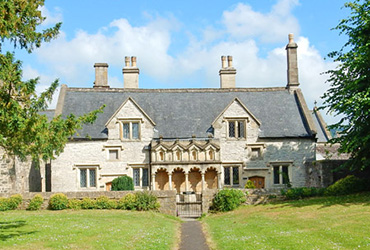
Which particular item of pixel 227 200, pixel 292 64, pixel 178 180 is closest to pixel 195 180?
pixel 178 180

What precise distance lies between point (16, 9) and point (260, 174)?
90.0ft

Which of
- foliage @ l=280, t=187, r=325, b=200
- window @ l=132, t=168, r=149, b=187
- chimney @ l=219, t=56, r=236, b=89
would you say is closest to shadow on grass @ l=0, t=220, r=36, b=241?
window @ l=132, t=168, r=149, b=187

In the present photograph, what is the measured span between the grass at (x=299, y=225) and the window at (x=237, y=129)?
11013 millimetres

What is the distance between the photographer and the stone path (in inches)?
704

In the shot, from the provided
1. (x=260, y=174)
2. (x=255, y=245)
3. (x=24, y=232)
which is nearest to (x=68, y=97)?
(x=260, y=174)

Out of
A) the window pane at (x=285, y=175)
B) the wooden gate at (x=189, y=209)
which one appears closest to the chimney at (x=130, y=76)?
the window pane at (x=285, y=175)

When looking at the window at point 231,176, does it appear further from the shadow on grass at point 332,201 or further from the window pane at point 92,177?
the window pane at point 92,177

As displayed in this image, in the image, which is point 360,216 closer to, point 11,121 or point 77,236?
point 77,236

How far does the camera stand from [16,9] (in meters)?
17.4

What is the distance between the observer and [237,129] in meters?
40.9

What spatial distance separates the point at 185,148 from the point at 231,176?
15.3ft

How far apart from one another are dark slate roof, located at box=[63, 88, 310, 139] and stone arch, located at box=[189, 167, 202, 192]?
3.07 m

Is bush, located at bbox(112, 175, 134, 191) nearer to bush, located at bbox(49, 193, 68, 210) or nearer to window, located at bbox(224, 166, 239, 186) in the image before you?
bush, located at bbox(49, 193, 68, 210)

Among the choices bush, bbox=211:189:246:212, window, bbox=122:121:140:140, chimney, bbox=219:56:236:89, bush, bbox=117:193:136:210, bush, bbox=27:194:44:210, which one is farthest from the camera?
chimney, bbox=219:56:236:89
